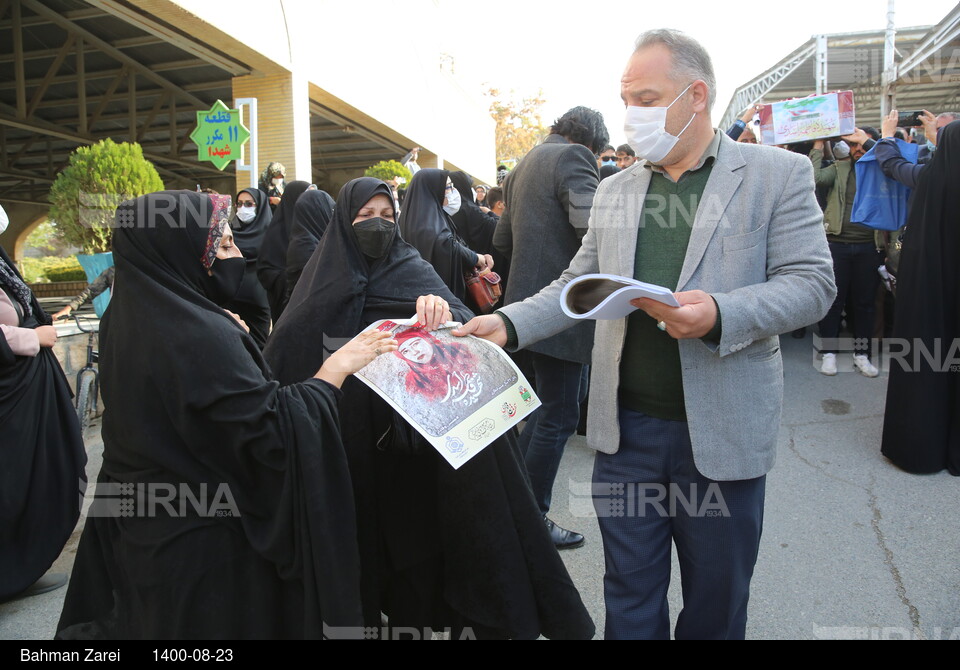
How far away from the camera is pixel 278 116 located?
371 inches

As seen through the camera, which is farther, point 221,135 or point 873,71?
point 873,71

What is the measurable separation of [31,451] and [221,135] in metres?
4.60

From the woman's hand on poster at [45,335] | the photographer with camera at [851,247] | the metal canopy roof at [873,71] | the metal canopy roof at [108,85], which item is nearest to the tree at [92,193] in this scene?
the metal canopy roof at [108,85]

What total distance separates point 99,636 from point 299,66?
30.4 feet

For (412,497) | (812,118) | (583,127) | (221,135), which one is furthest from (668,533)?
(221,135)

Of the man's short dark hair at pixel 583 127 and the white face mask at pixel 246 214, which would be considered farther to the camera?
the white face mask at pixel 246 214

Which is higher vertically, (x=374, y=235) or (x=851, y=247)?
(x=851, y=247)

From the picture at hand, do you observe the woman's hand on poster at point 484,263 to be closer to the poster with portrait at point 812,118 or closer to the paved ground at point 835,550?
the paved ground at point 835,550

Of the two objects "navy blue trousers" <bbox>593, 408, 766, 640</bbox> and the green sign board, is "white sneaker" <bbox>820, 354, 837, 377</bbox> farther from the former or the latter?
the green sign board

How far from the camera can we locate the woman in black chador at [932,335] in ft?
13.0

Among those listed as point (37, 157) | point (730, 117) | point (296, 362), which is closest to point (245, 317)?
point (296, 362)

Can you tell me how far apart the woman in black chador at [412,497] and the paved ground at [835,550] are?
0.70 meters

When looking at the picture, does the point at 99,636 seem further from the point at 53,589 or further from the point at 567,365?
the point at 567,365

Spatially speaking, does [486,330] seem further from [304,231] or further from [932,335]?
[932,335]
